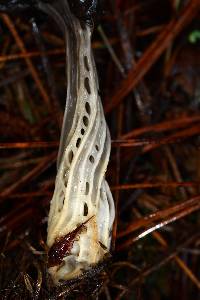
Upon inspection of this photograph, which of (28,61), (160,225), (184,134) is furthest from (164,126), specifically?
(28,61)

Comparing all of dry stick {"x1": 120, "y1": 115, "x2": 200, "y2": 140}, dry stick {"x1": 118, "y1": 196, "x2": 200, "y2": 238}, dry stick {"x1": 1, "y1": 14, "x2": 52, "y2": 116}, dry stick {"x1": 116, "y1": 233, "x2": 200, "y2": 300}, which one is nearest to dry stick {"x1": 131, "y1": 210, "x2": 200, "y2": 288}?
dry stick {"x1": 116, "y1": 233, "x2": 200, "y2": 300}

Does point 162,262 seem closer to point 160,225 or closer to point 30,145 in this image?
point 160,225

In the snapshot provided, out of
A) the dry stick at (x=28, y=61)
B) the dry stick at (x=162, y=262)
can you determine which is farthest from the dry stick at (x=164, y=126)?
the dry stick at (x=162, y=262)

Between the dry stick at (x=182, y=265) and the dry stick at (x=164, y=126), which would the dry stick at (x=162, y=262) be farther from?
the dry stick at (x=164, y=126)

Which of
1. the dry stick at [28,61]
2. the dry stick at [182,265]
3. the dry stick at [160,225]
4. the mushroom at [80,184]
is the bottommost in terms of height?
the dry stick at [182,265]

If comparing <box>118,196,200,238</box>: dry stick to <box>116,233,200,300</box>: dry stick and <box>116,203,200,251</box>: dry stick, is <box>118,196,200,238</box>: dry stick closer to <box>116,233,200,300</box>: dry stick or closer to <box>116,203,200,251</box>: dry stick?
<box>116,203,200,251</box>: dry stick
